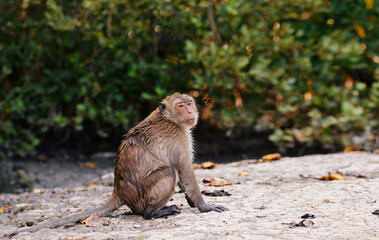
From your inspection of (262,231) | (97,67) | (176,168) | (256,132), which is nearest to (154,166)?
(176,168)

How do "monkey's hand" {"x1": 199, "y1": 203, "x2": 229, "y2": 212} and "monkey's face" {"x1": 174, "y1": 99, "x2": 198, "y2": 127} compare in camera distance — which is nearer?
"monkey's hand" {"x1": 199, "y1": 203, "x2": 229, "y2": 212}

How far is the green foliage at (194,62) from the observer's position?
24.8 ft

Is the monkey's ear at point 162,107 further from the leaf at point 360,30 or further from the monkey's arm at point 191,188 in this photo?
the leaf at point 360,30

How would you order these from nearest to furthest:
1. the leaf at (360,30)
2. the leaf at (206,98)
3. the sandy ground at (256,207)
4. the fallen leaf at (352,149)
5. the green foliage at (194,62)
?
the sandy ground at (256,207), the leaf at (206,98), the green foliage at (194,62), the fallen leaf at (352,149), the leaf at (360,30)

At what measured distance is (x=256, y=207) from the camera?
413 cm

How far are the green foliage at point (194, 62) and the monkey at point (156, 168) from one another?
3.02 metres

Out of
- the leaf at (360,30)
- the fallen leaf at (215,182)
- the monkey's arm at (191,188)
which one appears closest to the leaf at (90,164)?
the fallen leaf at (215,182)

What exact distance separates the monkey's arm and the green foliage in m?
3.26

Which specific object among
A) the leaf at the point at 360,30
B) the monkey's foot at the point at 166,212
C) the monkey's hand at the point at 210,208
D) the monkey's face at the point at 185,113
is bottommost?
the monkey's foot at the point at 166,212

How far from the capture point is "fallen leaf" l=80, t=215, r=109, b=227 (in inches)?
154

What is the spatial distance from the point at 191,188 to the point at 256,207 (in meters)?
0.59

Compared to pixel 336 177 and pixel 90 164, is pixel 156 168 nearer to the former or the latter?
pixel 336 177

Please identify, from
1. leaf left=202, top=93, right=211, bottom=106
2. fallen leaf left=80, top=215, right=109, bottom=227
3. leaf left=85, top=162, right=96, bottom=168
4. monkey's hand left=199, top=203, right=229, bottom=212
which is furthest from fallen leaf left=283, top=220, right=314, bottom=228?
leaf left=85, top=162, right=96, bottom=168

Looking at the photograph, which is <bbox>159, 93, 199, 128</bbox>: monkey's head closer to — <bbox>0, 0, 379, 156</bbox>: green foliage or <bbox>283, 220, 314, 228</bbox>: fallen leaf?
<bbox>283, 220, 314, 228</bbox>: fallen leaf
